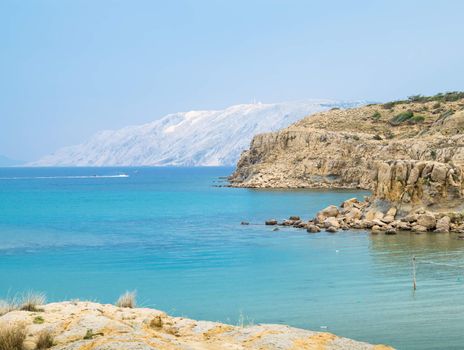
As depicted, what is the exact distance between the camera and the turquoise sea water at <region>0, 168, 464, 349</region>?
59.7ft

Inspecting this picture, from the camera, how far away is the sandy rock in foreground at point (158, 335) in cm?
952

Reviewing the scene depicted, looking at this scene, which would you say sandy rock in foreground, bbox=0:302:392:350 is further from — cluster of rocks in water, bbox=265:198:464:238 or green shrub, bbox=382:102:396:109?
green shrub, bbox=382:102:396:109

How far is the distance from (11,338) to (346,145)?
86036 millimetres

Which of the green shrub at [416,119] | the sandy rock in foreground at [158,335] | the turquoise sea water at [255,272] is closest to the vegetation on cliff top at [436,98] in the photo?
the green shrub at [416,119]

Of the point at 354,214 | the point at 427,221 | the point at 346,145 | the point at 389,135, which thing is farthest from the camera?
the point at 389,135

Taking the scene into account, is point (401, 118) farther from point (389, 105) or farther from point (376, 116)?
point (389, 105)

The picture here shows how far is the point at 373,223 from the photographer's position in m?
41.3

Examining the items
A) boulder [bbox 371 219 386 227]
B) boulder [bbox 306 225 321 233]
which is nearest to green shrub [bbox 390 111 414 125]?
boulder [bbox 371 219 386 227]

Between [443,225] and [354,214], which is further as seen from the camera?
[354,214]

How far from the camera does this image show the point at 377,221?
135 feet

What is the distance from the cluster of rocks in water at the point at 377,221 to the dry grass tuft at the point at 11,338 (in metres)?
30.7

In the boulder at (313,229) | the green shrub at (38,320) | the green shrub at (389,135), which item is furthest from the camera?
the green shrub at (389,135)

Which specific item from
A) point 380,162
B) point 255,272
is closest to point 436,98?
point 380,162

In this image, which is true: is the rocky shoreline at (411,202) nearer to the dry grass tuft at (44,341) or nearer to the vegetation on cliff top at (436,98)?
the dry grass tuft at (44,341)
